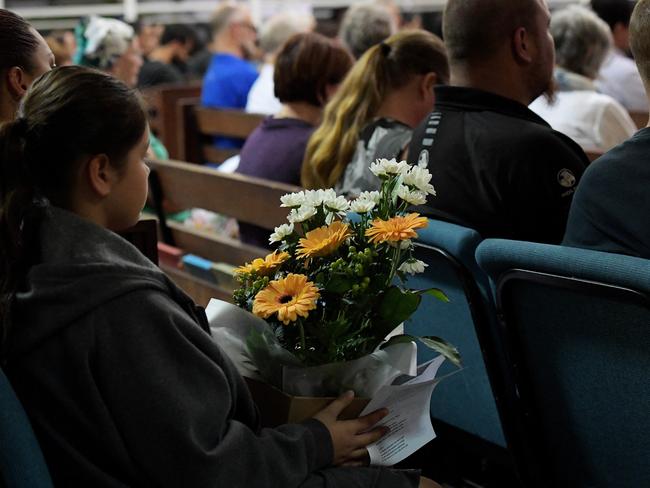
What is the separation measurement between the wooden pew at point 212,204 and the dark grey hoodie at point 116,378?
1.44m

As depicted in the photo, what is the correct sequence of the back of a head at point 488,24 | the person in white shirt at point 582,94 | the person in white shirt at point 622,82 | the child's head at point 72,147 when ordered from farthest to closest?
the person in white shirt at point 622,82 < the person in white shirt at point 582,94 < the back of a head at point 488,24 < the child's head at point 72,147

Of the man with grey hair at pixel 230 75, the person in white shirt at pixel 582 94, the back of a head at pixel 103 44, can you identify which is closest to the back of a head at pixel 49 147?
the person in white shirt at pixel 582 94

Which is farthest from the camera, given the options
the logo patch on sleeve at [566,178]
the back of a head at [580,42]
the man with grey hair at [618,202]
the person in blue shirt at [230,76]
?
the person in blue shirt at [230,76]

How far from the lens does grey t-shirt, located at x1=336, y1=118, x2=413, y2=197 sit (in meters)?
2.64

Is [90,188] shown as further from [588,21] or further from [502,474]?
[588,21]

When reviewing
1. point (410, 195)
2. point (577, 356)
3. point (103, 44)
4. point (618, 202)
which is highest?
point (410, 195)

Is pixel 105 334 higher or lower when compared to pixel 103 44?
higher

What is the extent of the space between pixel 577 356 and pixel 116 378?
82 cm

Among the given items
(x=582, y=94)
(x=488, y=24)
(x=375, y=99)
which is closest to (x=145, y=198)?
(x=488, y=24)

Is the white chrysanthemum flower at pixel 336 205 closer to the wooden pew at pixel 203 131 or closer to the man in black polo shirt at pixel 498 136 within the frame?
the man in black polo shirt at pixel 498 136

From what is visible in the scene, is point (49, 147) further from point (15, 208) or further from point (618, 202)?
point (618, 202)

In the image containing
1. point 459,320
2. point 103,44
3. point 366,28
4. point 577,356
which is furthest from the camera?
point 103,44

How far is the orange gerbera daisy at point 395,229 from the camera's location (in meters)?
1.38

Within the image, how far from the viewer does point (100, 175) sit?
1.32 meters
